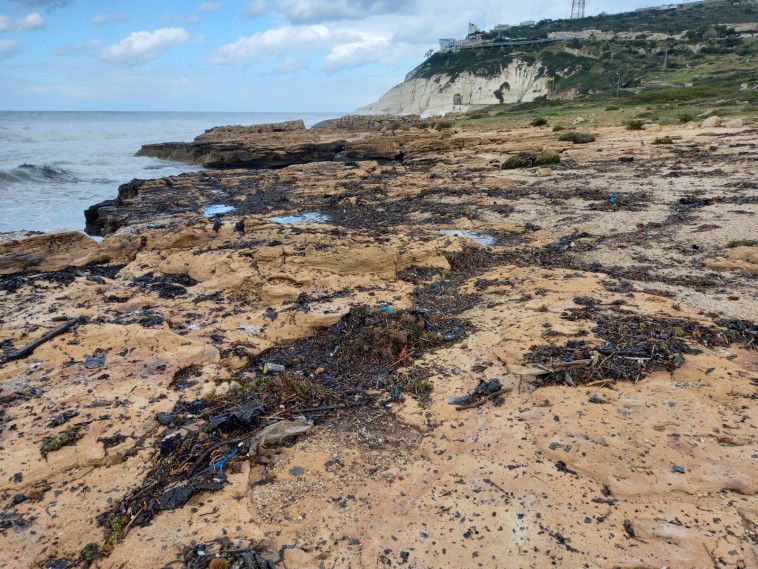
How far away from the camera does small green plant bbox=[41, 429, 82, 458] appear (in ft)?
11.5

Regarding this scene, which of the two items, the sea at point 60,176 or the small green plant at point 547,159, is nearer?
the sea at point 60,176

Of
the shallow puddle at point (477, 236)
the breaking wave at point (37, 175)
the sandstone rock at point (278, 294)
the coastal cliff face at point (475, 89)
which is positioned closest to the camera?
the sandstone rock at point (278, 294)

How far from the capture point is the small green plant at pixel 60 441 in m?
3.51

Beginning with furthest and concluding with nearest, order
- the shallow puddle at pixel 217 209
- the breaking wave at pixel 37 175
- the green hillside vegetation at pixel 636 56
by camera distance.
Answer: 1. the green hillside vegetation at pixel 636 56
2. the breaking wave at pixel 37 175
3. the shallow puddle at pixel 217 209

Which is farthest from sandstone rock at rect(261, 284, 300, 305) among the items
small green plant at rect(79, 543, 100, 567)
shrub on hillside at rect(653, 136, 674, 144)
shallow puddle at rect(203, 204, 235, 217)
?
shrub on hillside at rect(653, 136, 674, 144)

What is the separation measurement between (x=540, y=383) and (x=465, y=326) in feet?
4.88

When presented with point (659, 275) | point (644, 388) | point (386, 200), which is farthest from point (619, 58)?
point (644, 388)

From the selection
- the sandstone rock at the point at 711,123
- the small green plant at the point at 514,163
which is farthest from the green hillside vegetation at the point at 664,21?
the small green plant at the point at 514,163

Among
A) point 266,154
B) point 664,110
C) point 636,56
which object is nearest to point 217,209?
point 266,154

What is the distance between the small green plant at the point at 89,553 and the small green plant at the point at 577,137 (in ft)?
70.2

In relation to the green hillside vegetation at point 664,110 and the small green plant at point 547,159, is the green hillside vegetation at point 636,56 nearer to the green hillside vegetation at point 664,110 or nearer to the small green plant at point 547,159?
the green hillside vegetation at point 664,110

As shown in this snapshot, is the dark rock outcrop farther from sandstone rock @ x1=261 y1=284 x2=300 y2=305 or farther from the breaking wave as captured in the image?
sandstone rock @ x1=261 y1=284 x2=300 y2=305

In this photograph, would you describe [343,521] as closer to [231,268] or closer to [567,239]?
[231,268]

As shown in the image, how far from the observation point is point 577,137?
19547 mm
